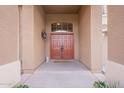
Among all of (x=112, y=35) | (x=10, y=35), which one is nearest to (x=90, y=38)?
(x=112, y=35)

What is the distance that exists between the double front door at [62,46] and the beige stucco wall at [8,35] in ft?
31.0

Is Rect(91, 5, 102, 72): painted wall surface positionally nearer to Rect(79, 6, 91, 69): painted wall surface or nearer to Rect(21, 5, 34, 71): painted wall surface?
Rect(79, 6, 91, 69): painted wall surface

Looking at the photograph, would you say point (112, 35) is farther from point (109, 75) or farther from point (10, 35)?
point (10, 35)

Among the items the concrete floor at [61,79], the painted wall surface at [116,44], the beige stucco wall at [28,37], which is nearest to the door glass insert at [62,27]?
the beige stucco wall at [28,37]

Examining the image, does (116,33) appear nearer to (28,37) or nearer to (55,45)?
(28,37)

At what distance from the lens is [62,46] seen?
50.3 ft

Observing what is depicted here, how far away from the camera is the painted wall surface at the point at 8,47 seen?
439 centimetres

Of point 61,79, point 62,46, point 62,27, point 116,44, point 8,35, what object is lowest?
point 61,79

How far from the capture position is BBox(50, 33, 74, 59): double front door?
15.2 m

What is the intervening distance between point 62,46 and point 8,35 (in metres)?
10.4

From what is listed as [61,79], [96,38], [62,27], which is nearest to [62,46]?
[62,27]

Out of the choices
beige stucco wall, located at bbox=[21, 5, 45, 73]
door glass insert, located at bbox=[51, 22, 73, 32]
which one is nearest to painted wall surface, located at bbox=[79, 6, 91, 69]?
beige stucco wall, located at bbox=[21, 5, 45, 73]

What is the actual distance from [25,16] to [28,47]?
1354mm

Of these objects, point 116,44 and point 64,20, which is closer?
point 116,44
